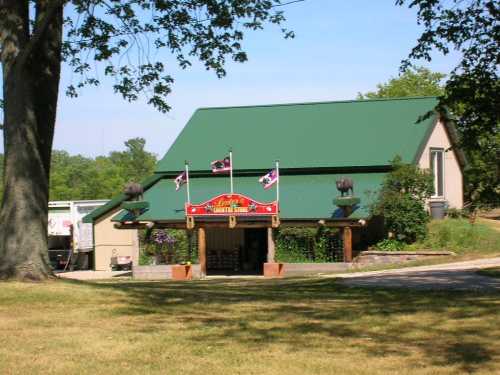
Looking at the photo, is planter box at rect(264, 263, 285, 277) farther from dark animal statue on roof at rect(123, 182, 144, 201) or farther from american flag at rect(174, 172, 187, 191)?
dark animal statue on roof at rect(123, 182, 144, 201)

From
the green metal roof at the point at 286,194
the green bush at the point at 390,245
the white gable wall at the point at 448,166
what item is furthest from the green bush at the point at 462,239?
the white gable wall at the point at 448,166

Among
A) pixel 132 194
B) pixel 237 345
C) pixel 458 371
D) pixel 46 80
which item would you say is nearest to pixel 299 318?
pixel 237 345

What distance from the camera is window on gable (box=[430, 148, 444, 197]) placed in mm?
32781

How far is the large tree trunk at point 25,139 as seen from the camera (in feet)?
45.4

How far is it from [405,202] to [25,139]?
16836 millimetres

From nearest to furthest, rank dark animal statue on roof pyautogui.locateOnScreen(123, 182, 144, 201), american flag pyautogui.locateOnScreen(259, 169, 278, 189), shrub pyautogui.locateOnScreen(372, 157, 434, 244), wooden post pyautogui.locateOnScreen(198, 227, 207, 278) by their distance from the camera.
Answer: shrub pyautogui.locateOnScreen(372, 157, 434, 244)
wooden post pyautogui.locateOnScreen(198, 227, 207, 278)
american flag pyautogui.locateOnScreen(259, 169, 278, 189)
dark animal statue on roof pyautogui.locateOnScreen(123, 182, 144, 201)

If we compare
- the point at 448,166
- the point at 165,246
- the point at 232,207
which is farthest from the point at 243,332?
the point at 448,166

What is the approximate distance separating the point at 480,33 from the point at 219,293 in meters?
6.28

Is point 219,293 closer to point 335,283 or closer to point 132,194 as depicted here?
point 335,283

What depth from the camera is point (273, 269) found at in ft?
91.1

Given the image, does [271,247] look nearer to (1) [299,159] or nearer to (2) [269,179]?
(2) [269,179]

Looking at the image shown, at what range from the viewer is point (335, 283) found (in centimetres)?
1639

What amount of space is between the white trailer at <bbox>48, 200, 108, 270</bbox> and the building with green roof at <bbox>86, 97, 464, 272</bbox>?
56.3 inches

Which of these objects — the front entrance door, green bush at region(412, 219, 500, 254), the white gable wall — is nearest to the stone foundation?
green bush at region(412, 219, 500, 254)
